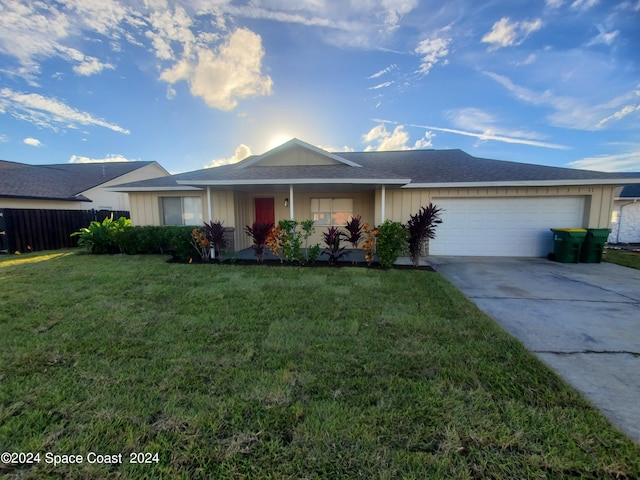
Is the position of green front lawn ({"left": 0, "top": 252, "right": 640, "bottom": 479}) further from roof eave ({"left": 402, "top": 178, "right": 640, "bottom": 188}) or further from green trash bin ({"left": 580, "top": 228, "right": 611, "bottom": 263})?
green trash bin ({"left": 580, "top": 228, "right": 611, "bottom": 263})

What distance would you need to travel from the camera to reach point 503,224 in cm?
905

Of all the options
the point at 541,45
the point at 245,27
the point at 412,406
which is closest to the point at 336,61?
the point at 245,27

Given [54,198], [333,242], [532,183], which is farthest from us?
[54,198]

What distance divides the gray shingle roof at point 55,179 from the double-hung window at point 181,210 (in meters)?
8.29

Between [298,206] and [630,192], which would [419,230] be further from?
[630,192]

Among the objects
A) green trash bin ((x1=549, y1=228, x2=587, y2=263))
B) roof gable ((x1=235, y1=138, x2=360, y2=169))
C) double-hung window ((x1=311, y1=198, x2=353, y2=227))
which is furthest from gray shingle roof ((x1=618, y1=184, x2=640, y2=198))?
roof gable ((x1=235, y1=138, x2=360, y2=169))

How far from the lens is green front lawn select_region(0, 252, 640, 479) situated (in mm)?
1586

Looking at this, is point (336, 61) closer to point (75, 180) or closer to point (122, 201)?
point (122, 201)

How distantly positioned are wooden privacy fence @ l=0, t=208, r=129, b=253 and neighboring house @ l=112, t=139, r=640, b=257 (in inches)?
154

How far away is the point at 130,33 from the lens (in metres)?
8.35

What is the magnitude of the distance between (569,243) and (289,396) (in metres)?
10.1

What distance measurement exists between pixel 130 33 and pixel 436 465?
1261 cm

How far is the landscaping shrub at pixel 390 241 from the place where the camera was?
7164 mm

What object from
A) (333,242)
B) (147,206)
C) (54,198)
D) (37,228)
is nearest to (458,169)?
(333,242)
